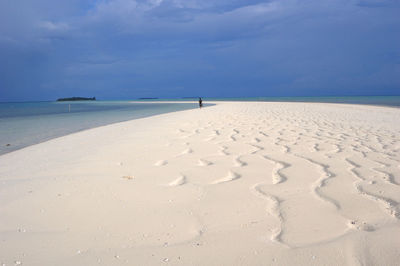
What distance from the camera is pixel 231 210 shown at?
2000 mm

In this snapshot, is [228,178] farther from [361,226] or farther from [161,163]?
[361,226]

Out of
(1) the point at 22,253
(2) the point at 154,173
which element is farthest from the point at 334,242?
(2) the point at 154,173

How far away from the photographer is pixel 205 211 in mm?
1991

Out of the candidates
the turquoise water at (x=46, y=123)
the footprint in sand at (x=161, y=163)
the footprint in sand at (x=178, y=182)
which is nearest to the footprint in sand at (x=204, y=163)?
the footprint in sand at (x=161, y=163)

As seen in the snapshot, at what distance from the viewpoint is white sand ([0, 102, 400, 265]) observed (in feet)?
4.77

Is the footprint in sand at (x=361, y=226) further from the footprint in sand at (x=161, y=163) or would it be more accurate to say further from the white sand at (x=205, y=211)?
the footprint in sand at (x=161, y=163)

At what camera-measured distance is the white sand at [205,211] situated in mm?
1455

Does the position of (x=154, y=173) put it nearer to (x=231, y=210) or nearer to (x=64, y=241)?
(x=231, y=210)

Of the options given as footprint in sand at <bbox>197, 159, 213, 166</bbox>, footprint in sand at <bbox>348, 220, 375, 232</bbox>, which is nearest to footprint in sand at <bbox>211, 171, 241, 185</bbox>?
footprint in sand at <bbox>197, 159, 213, 166</bbox>

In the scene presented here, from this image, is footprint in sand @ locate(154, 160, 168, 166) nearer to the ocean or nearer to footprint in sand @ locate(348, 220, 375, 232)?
footprint in sand @ locate(348, 220, 375, 232)

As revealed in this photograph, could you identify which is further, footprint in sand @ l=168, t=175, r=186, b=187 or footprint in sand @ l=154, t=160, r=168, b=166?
footprint in sand @ l=154, t=160, r=168, b=166

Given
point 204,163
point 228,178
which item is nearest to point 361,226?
point 228,178

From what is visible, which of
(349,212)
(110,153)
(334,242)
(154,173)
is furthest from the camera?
(110,153)

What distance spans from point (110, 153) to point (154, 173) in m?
1.51
